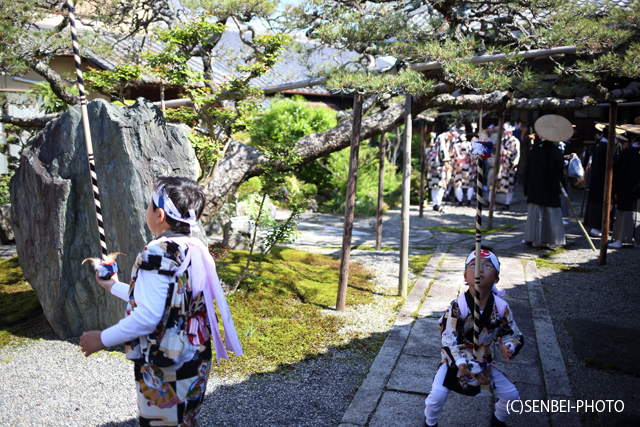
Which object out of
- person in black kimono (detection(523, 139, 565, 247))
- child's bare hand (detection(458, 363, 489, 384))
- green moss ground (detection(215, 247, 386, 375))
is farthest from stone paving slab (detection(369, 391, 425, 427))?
person in black kimono (detection(523, 139, 565, 247))

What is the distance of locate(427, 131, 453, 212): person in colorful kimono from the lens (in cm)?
1152

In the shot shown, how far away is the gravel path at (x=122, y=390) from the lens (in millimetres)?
2986

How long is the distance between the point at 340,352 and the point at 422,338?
781 millimetres

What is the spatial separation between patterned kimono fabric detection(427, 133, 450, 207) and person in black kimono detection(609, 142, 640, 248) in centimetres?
448

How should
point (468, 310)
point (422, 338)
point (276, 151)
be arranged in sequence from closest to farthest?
point (468, 310) < point (422, 338) < point (276, 151)

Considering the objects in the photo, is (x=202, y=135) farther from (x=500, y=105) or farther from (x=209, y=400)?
(x=500, y=105)

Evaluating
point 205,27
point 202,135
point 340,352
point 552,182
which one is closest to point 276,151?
point 202,135

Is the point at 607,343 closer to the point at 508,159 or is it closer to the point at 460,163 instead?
the point at 508,159

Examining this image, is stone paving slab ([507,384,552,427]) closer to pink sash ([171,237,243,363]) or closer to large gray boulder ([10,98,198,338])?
pink sash ([171,237,243,363])

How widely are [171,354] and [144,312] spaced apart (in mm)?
241

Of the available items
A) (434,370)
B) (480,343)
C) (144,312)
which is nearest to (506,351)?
(480,343)

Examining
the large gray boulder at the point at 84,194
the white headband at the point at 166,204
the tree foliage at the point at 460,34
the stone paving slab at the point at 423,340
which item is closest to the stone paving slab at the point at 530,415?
the stone paving slab at the point at 423,340

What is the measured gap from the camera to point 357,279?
19.7 feet

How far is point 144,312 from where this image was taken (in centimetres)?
181
